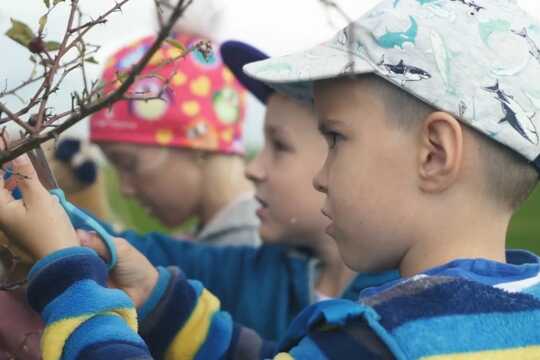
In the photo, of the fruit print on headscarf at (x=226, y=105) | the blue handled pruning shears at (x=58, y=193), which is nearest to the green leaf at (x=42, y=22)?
the blue handled pruning shears at (x=58, y=193)

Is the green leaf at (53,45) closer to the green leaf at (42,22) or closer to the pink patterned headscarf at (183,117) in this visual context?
the green leaf at (42,22)

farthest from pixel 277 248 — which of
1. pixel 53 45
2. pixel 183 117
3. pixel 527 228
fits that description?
pixel 527 228

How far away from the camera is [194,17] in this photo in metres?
3.54

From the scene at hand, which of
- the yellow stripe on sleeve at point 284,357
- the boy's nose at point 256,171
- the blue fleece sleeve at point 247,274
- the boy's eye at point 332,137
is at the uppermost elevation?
the boy's eye at point 332,137

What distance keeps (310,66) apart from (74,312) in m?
0.53

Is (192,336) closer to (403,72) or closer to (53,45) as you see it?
(403,72)

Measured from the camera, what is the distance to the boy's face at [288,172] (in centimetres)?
246

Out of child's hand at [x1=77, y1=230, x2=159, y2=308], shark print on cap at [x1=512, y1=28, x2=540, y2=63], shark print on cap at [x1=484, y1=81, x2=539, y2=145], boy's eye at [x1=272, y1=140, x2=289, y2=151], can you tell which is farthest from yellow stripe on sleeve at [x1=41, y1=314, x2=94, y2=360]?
boy's eye at [x1=272, y1=140, x2=289, y2=151]

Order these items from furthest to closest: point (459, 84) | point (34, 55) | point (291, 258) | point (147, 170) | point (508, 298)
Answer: point (147, 170) < point (291, 258) < point (459, 84) < point (508, 298) < point (34, 55)

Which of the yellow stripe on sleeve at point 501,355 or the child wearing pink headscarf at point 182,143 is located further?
the child wearing pink headscarf at point 182,143

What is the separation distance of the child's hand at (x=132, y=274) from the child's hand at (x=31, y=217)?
10.7 inches

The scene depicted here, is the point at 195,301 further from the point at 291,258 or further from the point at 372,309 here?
the point at 291,258

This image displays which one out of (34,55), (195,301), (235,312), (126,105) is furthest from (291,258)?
(34,55)

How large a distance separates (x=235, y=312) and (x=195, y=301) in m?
0.89
